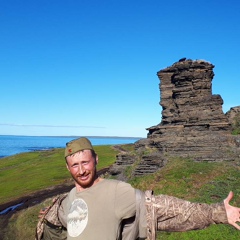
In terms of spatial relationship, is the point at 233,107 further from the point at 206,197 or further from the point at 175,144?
the point at 206,197

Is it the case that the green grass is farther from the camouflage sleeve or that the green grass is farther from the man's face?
the camouflage sleeve

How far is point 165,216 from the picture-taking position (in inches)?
167

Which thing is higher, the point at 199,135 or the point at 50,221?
the point at 199,135

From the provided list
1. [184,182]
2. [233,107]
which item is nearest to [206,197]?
[184,182]

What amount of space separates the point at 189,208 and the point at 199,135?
40581mm

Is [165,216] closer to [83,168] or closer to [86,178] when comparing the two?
[86,178]

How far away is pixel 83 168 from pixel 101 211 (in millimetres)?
743

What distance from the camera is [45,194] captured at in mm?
55094

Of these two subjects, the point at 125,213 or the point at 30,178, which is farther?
the point at 30,178

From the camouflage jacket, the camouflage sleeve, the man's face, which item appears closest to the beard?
the man's face

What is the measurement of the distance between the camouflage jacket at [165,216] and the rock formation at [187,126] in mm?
36369

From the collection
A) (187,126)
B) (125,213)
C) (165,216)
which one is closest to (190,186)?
(187,126)

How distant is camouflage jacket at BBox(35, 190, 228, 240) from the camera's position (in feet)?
13.3

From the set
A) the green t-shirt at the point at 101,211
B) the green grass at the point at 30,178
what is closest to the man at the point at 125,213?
the green t-shirt at the point at 101,211
